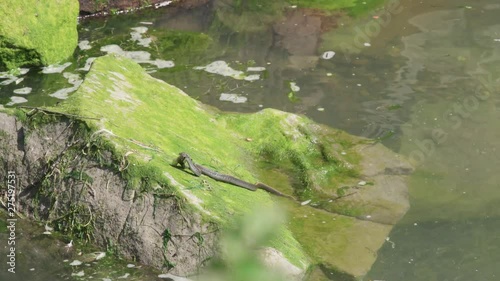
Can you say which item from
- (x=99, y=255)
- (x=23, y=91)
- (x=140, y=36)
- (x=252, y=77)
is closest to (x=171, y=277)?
(x=99, y=255)

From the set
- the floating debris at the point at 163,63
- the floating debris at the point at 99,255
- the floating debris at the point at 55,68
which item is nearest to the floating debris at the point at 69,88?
the floating debris at the point at 55,68

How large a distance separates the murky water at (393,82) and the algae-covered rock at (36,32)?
33 centimetres

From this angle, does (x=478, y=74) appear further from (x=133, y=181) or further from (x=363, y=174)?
(x=133, y=181)

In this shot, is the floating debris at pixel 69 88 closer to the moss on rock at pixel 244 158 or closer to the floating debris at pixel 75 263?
the moss on rock at pixel 244 158

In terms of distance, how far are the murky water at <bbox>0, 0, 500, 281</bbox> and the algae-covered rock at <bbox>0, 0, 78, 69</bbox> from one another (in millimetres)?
330

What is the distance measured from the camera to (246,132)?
706cm

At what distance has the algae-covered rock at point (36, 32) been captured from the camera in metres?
9.02

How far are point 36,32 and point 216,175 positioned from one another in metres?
4.65

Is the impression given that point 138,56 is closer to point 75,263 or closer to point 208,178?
point 208,178

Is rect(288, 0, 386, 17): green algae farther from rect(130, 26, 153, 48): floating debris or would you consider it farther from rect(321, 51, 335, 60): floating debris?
rect(130, 26, 153, 48): floating debris

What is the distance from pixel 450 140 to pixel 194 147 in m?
2.75

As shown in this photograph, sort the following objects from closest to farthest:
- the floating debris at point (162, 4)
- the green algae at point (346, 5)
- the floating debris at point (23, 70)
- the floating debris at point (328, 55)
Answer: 1. the floating debris at point (23, 70)
2. the floating debris at point (328, 55)
3. the green algae at point (346, 5)
4. the floating debris at point (162, 4)

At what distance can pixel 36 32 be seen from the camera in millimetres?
9273

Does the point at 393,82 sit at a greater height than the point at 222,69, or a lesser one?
lesser
